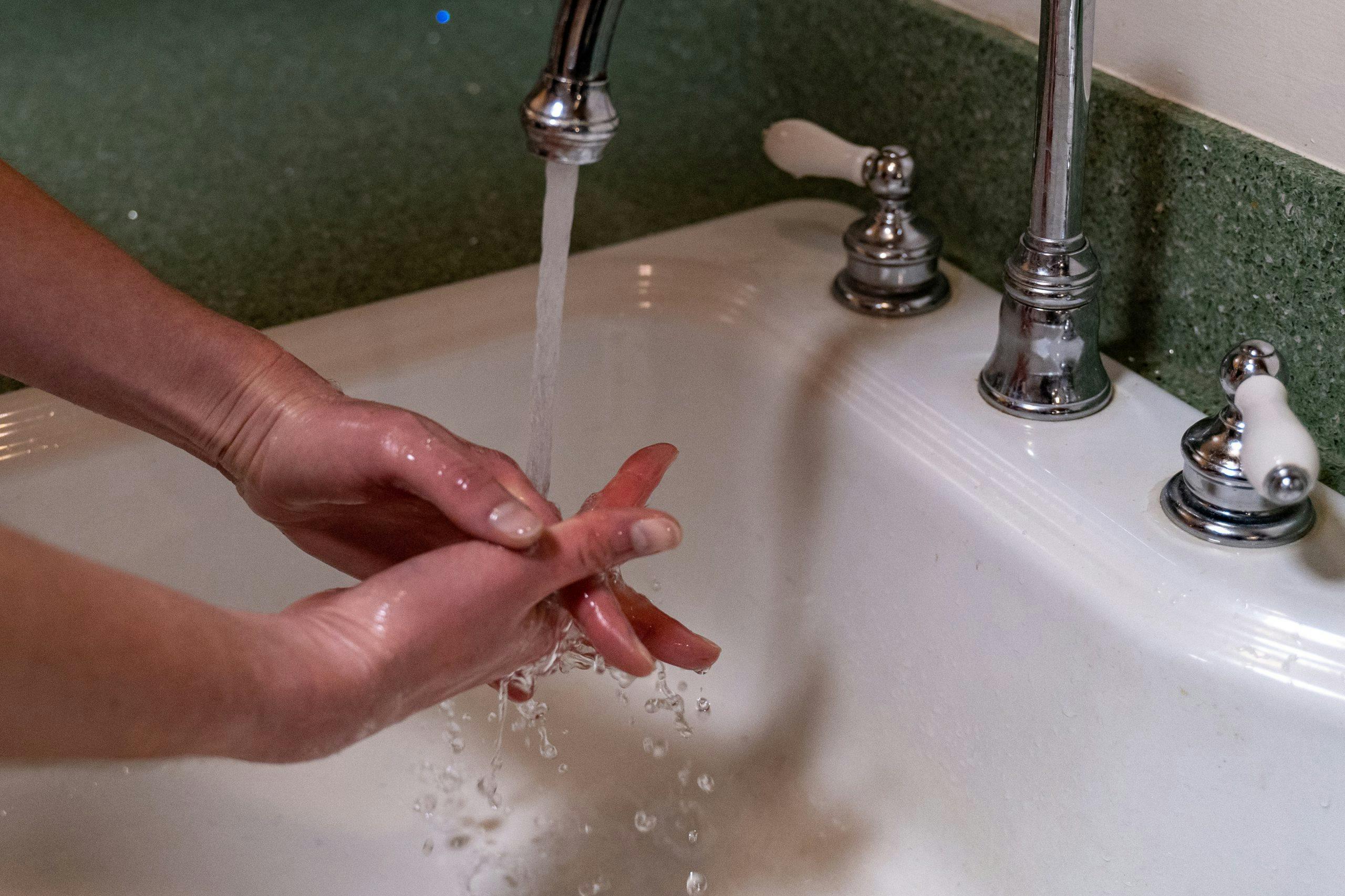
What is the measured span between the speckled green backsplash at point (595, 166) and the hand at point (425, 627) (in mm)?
309

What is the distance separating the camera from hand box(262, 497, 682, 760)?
45 cm

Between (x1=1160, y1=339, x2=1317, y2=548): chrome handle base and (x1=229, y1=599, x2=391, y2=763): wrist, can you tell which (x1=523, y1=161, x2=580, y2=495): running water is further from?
(x1=1160, y1=339, x2=1317, y2=548): chrome handle base

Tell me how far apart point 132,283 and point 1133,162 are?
495mm

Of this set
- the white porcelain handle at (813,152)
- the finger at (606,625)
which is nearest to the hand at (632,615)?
the finger at (606,625)

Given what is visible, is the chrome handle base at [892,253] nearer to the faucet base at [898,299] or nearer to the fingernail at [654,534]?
the faucet base at [898,299]

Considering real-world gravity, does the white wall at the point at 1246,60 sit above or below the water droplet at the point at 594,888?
above

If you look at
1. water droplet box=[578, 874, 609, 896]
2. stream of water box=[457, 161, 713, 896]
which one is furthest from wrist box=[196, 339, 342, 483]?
water droplet box=[578, 874, 609, 896]

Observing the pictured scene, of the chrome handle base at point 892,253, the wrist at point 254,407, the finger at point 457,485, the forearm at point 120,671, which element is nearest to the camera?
the forearm at point 120,671

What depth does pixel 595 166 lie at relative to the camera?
941mm

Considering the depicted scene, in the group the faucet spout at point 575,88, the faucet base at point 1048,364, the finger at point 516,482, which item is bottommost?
the finger at point 516,482

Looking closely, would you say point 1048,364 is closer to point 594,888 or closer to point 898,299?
point 898,299

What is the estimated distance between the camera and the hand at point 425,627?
0.45 m

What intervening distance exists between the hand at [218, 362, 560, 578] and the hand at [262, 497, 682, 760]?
0.06ft

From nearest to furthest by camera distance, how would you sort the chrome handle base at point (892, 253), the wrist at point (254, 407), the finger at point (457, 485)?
the finger at point (457, 485) < the wrist at point (254, 407) < the chrome handle base at point (892, 253)
